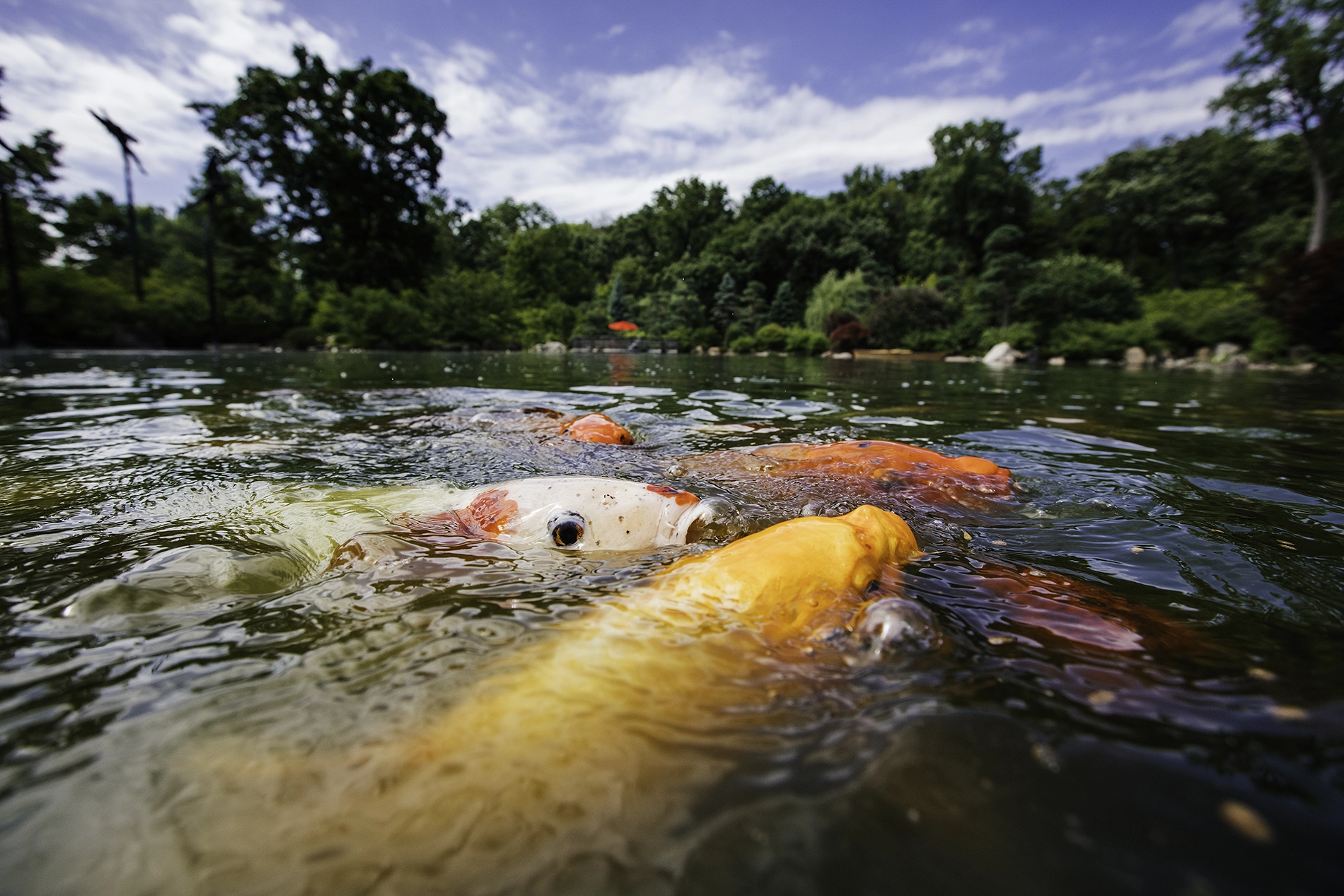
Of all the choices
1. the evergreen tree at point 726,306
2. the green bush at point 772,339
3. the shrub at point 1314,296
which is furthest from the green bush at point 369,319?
the shrub at point 1314,296

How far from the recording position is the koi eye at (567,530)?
207 centimetres

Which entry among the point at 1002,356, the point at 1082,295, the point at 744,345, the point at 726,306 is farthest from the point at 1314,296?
the point at 726,306

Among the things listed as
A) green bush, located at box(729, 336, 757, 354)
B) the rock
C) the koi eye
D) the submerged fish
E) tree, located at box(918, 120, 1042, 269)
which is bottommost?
the submerged fish

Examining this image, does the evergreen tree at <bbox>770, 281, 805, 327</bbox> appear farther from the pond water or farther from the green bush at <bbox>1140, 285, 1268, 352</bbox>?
the pond water

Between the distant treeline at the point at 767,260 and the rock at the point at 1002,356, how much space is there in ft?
5.51

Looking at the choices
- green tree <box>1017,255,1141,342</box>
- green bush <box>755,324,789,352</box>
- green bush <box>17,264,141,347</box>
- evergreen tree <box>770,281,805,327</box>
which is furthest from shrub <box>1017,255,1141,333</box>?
green bush <box>17,264,141,347</box>

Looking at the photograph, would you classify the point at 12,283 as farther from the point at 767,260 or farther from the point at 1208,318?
the point at 1208,318

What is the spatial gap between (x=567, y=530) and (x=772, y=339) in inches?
1186

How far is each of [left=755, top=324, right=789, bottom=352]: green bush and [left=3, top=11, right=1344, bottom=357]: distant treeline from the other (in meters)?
0.10

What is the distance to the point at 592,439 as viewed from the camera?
4125 millimetres

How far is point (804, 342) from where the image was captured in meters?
29.1

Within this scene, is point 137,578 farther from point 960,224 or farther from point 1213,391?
point 960,224

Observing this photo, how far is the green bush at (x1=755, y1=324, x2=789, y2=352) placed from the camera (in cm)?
3075

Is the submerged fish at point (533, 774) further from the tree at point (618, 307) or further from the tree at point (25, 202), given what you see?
the tree at point (618, 307)
